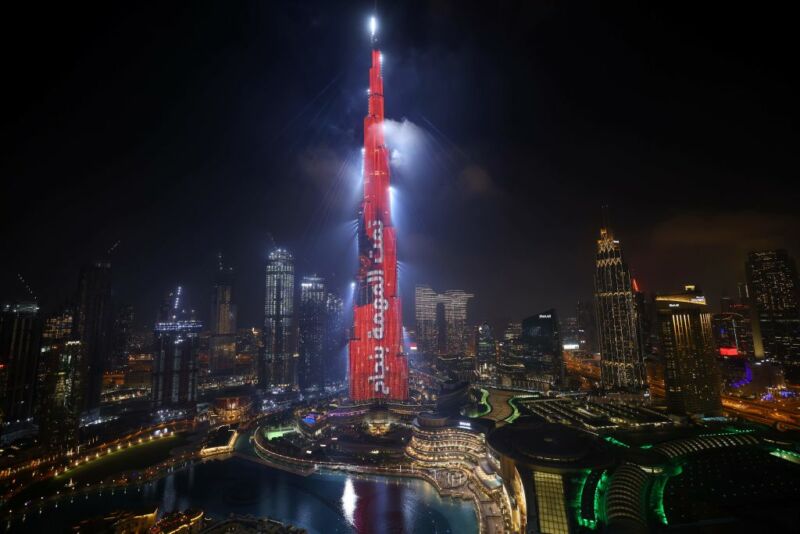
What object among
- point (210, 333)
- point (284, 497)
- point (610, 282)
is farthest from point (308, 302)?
point (610, 282)

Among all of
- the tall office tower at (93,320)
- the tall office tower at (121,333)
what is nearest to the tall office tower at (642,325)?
the tall office tower at (93,320)

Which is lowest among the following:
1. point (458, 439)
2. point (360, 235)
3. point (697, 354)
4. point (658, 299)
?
point (458, 439)

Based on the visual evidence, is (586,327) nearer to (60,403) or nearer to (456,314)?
(456,314)

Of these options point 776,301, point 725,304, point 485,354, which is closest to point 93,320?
point 485,354

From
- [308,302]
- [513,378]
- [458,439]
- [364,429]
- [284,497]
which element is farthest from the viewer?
[308,302]

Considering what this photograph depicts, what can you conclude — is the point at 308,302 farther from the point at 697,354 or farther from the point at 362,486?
the point at 697,354

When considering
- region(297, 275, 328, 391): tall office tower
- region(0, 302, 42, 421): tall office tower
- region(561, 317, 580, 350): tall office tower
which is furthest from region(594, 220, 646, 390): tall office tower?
region(0, 302, 42, 421): tall office tower

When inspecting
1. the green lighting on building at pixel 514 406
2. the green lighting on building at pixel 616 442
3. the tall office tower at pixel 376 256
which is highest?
the tall office tower at pixel 376 256

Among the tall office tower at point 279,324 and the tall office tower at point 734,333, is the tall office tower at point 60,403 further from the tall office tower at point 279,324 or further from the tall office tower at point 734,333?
the tall office tower at point 734,333
